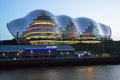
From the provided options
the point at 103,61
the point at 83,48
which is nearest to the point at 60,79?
the point at 103,61

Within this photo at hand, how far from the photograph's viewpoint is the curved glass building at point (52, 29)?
91062mm

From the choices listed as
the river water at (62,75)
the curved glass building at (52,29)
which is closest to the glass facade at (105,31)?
the curved glass building at (52,29)

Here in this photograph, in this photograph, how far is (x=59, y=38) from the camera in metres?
93.5

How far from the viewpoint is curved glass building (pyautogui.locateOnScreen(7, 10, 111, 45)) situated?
91062 millimetres

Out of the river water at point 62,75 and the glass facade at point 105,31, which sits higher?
the river water at point 62,75

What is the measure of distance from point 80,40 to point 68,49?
758 inches

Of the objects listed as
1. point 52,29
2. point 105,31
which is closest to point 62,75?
point 52,29

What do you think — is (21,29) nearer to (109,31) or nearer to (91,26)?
(91,26)

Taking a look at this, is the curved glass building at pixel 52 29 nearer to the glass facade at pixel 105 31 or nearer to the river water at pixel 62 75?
the glass facade at pixel 105 31

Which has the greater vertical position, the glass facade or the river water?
the river water

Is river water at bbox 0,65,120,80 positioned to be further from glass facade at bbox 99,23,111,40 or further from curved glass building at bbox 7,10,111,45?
glass facade at bbox 99,23,111,40

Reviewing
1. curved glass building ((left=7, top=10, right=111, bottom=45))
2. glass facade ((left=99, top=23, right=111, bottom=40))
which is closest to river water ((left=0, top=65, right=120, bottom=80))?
curved glass building ((left=7, top=10, right=111, bottom=45))

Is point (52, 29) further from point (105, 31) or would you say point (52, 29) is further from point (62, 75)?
point (62, 75)

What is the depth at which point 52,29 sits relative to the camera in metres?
92.3
